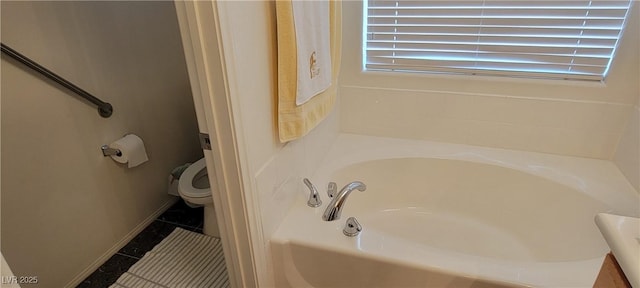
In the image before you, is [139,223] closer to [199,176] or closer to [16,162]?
[199,176]

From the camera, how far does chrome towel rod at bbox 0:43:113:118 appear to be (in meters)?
1.35

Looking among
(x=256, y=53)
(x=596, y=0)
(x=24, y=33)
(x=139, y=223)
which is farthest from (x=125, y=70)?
(x=596, y=0)

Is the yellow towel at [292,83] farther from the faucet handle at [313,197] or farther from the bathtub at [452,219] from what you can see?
the bathtub at [452,219]

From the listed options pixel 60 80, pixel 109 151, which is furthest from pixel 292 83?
pixel 109 151

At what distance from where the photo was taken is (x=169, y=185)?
7.39ft

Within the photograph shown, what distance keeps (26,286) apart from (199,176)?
901mm

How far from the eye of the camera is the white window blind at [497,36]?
1.48 metres

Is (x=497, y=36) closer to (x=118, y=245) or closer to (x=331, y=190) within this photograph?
(x=331, y=190)

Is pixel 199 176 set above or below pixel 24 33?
below

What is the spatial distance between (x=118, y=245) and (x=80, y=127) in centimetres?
71

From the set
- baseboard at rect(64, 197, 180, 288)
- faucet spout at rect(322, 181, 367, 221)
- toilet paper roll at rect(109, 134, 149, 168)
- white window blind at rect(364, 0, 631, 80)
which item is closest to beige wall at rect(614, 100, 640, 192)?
white window blind at rect(364, 0, 631, 80)

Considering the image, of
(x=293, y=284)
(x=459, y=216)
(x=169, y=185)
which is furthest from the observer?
(x=169, y=185)

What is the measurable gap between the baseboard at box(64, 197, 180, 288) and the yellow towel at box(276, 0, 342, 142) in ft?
4.52

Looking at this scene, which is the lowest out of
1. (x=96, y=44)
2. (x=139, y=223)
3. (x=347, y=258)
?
(x=139, y=223)
